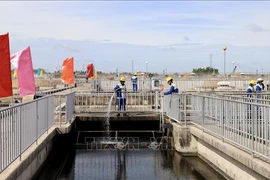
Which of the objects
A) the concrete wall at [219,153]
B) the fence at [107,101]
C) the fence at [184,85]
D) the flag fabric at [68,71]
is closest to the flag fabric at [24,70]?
the concrete wall at [219,153]

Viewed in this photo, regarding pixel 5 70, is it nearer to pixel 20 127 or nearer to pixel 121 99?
pixel 20 127

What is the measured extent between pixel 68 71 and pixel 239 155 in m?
17.2

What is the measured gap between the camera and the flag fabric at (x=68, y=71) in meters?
24.3

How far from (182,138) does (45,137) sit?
14.6ft

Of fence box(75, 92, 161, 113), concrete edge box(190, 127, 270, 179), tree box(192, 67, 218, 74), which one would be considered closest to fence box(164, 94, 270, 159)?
concrete edge box(190, 127, 270, 179)

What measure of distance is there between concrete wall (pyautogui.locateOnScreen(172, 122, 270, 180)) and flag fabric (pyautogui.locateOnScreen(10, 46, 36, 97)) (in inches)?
196

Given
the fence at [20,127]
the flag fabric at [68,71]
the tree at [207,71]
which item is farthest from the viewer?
the tree at [207,71]

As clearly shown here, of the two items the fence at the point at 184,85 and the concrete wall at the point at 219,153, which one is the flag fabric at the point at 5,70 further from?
the fence at the point at 184,85

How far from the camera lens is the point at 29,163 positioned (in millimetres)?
9094

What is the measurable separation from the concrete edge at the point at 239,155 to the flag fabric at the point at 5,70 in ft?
16.4

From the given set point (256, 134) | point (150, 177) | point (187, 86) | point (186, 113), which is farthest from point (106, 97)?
point (187, 86)

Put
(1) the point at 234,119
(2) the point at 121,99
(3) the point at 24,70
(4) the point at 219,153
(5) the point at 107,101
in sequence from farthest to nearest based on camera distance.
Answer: (5) the point at 107,101, (2) the point at 121,99, (3) the point at 24,70, (4) the point at 219,153, (1) the point at 234,119

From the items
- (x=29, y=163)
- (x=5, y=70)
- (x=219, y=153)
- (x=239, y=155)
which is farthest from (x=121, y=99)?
(x=239, y=155)

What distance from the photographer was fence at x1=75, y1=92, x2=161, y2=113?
63.0 ft
